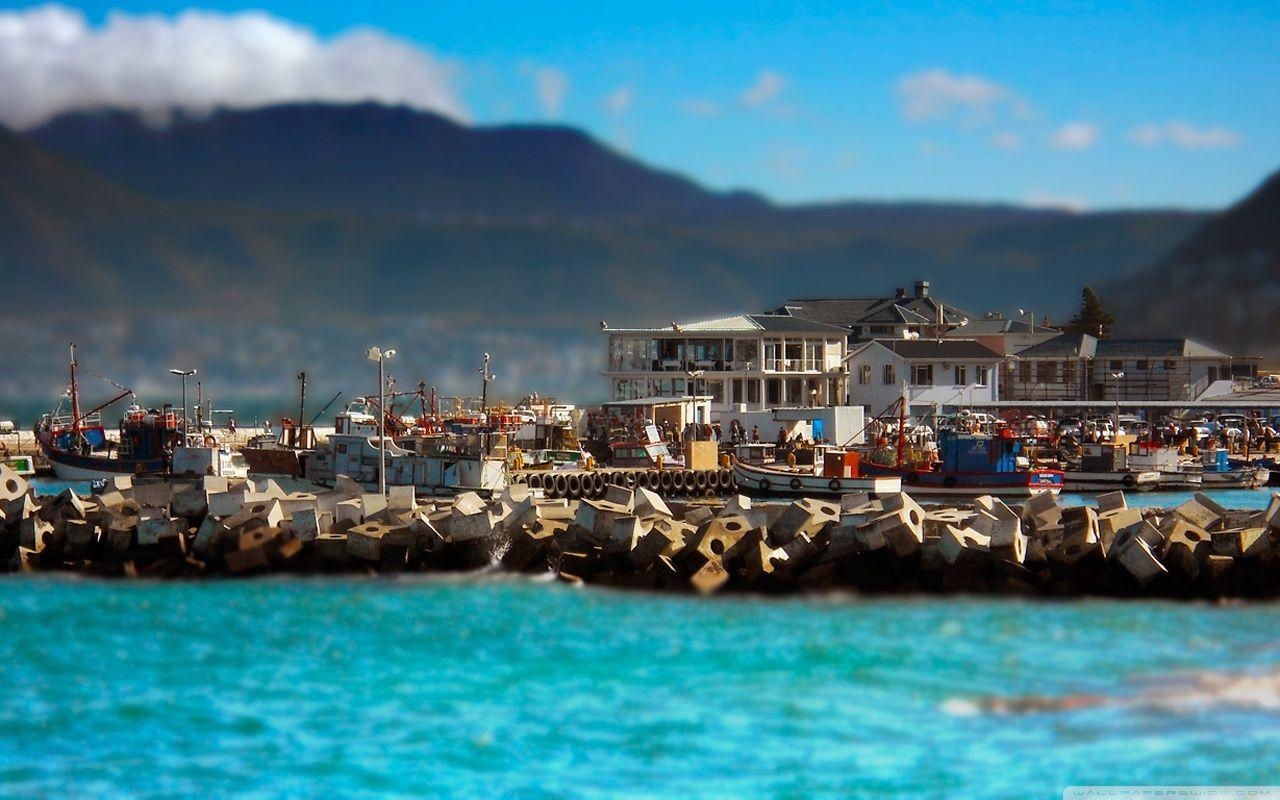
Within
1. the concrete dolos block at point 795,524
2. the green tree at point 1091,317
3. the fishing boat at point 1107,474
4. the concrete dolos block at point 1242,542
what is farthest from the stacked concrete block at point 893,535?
the green tree at point 1091,317

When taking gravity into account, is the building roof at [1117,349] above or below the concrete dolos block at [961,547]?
above

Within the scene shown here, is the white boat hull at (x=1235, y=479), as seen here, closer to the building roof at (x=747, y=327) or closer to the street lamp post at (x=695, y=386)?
the street lamp post at (x=695, y=386)

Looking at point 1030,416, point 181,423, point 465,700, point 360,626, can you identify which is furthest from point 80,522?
point 1030,416

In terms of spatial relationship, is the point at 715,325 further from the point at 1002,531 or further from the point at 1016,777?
the point at 1016,777

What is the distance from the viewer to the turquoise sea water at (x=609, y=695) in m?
17.0

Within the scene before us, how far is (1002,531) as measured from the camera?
91.9ft

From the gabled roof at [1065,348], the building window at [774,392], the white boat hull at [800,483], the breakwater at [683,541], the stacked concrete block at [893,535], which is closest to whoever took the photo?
the breakwater at [683,541]

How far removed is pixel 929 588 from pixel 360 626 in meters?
9.69

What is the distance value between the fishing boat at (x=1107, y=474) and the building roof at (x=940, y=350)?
20896mm

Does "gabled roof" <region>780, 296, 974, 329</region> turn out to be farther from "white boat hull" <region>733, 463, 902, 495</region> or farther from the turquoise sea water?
the turquoise sea water

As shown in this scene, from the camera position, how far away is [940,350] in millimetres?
86188

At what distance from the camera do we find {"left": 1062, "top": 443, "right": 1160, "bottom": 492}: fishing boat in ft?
203

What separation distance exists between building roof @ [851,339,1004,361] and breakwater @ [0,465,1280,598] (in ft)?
170

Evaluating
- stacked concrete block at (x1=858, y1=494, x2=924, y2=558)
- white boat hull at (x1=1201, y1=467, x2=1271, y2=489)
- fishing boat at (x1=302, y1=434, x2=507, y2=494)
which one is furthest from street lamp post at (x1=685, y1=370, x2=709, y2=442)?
stacked concrete block at (x1=858, y1=494, x2=924, y2=558)
